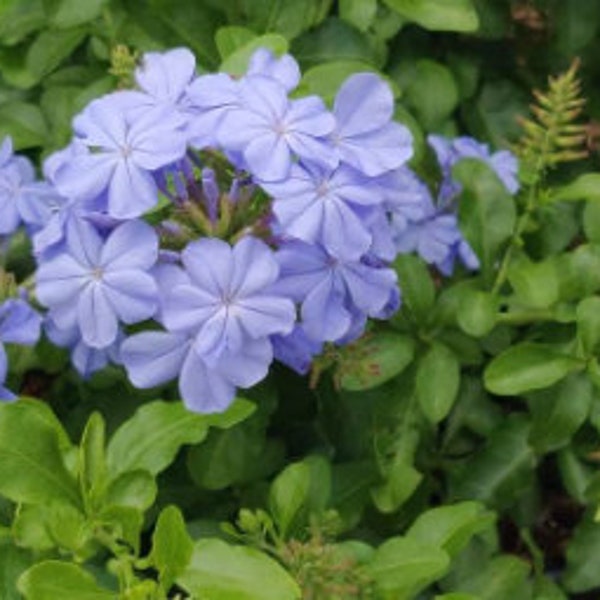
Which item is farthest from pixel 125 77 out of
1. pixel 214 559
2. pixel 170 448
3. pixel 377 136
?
pixel 214 559

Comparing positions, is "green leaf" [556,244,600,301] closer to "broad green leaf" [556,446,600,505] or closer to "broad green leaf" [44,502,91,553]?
"broad green leaf" [556,446,600,505]

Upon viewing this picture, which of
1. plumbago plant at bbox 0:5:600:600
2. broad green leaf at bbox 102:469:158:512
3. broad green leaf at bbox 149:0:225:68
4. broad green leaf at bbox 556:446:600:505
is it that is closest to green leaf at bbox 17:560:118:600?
plumbago plant at bbox 0:5:600:600

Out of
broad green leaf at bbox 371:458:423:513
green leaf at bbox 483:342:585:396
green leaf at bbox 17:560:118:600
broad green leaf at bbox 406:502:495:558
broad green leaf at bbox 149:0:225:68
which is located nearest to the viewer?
green leaf at bbox 17:560:118:600

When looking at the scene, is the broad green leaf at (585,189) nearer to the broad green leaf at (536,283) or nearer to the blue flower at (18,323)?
the broad green leaf at (536,283)

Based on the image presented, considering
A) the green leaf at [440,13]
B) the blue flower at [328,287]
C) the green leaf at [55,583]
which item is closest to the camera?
the green leaf at [55,583]

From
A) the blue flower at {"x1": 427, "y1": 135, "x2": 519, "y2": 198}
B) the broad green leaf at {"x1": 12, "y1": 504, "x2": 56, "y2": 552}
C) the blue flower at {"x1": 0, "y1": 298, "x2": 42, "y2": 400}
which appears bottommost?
the broad green leaf at {"x1": 12, "y1": 504, "x2": 56, "y2": 552}

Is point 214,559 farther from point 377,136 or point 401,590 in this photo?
point 377,136

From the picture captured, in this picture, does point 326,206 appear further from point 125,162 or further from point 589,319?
point 589,319

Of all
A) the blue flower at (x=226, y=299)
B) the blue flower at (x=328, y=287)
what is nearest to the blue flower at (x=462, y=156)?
the blue flower at (x=328, y=287)

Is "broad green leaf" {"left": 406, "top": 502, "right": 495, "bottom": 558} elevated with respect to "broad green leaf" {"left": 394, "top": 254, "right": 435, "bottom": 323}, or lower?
lower
